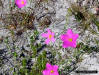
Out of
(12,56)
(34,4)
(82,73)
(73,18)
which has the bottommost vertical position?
(82,73)

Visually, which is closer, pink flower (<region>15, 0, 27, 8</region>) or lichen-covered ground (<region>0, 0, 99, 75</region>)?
lichen-covered ground (<region>0, 0, 99, 75</region>)

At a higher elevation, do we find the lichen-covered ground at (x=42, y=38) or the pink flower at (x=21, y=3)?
the pink flower at (x=21, y=3)

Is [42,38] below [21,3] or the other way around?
below

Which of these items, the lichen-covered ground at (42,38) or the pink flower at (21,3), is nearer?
the lichen-covered ground at (42,38)

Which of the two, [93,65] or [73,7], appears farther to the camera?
Answer: [73,7]

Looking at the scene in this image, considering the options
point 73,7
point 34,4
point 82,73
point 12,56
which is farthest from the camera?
point 34,4

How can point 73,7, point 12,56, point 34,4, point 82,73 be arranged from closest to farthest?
point 82,73 < point 12,56 < point 73,7 < point 34,4

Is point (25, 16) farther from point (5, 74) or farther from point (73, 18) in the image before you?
point (5, 74)

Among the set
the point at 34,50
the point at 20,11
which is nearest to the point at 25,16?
the point at 20,11
